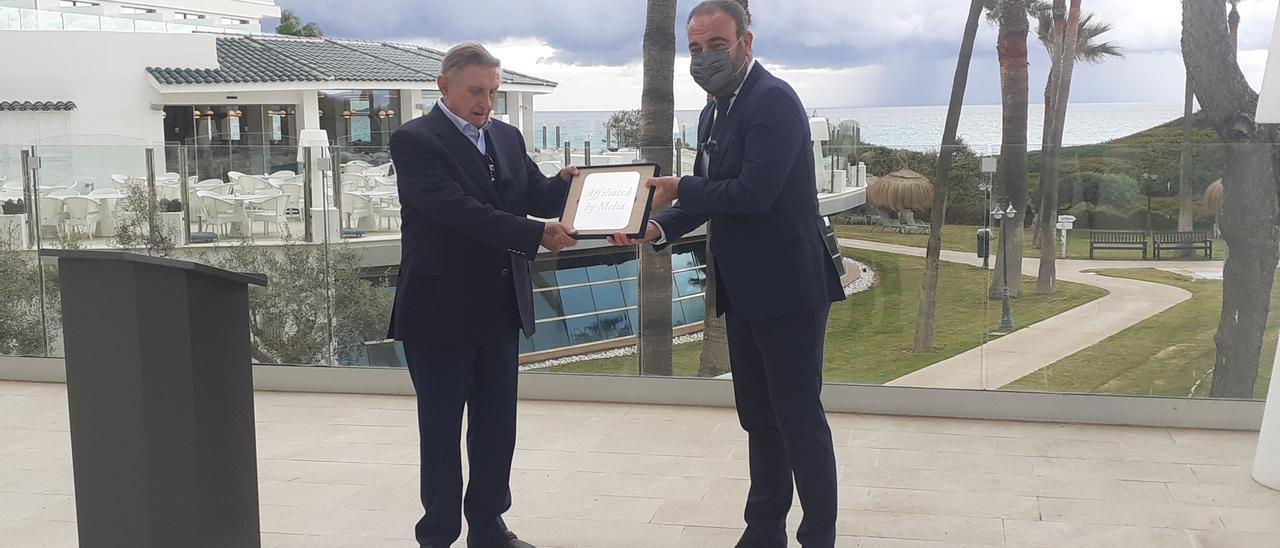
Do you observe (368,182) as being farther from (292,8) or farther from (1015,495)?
(292,8)

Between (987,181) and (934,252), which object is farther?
(934,252)

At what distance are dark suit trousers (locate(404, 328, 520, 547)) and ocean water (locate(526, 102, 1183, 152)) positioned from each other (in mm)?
1069

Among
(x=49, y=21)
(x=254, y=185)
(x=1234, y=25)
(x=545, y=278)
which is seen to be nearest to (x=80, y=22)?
(x=49, y=21)

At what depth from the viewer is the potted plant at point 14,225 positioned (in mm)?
6730

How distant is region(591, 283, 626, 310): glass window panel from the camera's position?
5809 millimetres

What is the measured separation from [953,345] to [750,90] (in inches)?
108

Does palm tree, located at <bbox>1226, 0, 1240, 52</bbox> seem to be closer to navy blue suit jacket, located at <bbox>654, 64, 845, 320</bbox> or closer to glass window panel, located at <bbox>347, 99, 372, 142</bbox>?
navy blue suit jacket, located at <bbox>654, 64, 845, 320</bbox>

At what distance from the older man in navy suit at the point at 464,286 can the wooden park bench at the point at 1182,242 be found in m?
3.18

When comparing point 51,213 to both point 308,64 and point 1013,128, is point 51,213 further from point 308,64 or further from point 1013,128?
point 308,64

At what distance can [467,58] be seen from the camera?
10.7 ft

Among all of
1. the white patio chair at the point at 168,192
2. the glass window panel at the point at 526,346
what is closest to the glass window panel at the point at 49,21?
the white patio chair at the point at 168,192

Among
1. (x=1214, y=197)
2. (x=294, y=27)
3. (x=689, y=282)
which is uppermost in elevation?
(x=294, y=27)

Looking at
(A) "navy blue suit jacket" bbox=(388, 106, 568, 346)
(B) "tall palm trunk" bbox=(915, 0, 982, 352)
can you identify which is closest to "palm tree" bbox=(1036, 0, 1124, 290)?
(B) "tall palm trunk" bbox=(915, 0, 982, 352)

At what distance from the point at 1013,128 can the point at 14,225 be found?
25.6 ft
